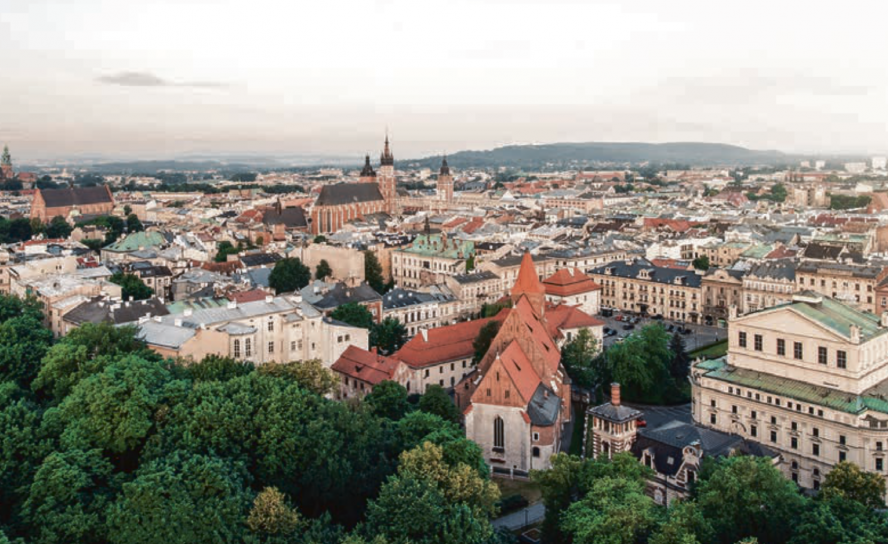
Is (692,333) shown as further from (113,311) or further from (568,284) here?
(113,311)

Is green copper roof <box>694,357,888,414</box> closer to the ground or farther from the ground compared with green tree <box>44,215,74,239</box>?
closer to the ground

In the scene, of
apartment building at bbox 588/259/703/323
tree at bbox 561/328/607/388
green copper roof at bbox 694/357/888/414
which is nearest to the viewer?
green copper roof at bbox 694/357/888/414

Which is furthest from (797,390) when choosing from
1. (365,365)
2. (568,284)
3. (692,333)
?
(568,284)

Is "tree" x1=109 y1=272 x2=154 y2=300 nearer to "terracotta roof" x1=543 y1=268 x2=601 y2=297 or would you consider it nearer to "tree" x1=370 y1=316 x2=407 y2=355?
"tree" x1=370 y1=316 x2=407 y2=355

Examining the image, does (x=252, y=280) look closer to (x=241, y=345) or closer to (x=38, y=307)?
(x=38, y=307)

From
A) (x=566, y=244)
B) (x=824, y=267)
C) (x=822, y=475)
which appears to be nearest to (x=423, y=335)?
(x=822, y=475)

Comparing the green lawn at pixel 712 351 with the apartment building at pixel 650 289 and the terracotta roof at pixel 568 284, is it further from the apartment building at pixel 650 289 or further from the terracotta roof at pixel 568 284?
the terracotta roof at pixel 568 284

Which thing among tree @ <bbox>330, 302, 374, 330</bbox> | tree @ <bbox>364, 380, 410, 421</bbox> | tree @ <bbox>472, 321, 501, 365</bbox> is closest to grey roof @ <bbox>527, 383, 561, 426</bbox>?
tree @ <bbox>364, 380, 410, 421</bbox>
